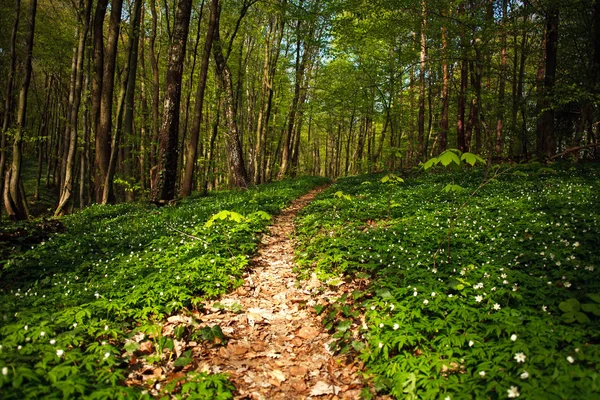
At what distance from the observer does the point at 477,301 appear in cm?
385

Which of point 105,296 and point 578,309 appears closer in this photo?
point 578,309

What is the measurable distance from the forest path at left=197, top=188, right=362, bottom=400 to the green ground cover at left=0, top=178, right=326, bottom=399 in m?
0.35

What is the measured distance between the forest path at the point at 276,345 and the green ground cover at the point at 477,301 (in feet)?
1.08

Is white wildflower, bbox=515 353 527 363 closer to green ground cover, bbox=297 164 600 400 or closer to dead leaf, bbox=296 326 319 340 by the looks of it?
green ground cover, bbox=297 164 600 400

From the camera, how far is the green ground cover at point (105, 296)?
291 centimetres

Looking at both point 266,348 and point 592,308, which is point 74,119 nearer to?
point 266,348

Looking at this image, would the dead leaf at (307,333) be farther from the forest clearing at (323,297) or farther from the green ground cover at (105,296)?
the green ground cover at (105,296)

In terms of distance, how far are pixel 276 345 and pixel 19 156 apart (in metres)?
13.7

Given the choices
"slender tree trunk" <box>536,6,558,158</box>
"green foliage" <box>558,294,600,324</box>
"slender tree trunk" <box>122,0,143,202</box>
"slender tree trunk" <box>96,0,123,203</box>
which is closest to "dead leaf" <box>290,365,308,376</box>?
"green foliage" <box>558,294,600,324</box>

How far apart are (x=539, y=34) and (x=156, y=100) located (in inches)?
921

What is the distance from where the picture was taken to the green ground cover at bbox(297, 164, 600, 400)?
2.81 m

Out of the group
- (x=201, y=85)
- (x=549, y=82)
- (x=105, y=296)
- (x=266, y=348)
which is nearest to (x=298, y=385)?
(x=266, y=348)

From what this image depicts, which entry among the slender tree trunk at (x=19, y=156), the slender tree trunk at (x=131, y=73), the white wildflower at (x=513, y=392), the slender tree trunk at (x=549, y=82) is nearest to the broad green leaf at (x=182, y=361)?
the white wildflower at (x=513, y=392)

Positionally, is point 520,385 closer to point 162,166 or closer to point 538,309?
point 538,309
